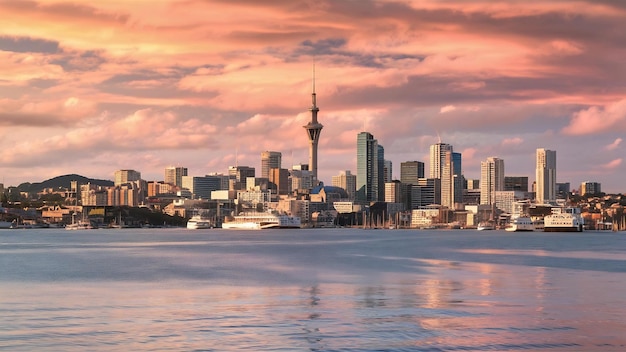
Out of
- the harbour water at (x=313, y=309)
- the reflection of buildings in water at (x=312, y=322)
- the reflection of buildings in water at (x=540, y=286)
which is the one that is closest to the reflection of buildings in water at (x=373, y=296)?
the harbour water at (x=313, y=309)

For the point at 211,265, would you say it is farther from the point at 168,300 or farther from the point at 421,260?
the point at 168,300

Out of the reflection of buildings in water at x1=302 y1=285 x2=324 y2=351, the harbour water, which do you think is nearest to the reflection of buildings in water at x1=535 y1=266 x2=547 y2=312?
the harbour water

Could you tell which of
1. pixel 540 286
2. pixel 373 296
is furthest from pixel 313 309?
pixel 540 286

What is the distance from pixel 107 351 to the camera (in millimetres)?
32812

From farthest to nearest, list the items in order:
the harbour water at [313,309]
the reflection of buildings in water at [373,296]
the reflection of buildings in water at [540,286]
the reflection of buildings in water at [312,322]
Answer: the reflection of buildings in water at [540,286] < the reflection of buildings in water at [373,296] < the harbour water at [313,309] < the reflection of buildings in water at [312,322]

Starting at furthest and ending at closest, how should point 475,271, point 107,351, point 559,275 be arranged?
point 475,271, point 559,275, point 107,351

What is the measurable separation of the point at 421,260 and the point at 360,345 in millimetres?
68302

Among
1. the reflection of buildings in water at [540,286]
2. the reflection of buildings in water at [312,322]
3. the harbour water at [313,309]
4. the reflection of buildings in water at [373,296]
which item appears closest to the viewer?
the reflection of buildings in water at [312,322]

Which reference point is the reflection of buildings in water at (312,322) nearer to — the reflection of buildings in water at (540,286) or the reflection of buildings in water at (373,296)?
the reflection of buildings in water at (373,296)

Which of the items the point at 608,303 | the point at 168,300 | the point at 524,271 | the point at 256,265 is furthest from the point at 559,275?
the point at 168,300

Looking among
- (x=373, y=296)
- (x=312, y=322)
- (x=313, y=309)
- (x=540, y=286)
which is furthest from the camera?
(x=540, y=286)

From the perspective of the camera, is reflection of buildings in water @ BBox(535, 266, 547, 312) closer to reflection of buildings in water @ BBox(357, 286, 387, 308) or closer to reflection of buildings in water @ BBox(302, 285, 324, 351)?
reflection of buildings in water @ BBox(357, 286, 387, 308)

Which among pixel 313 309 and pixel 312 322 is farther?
pixel 313 309

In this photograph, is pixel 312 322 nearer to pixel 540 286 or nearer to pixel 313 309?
pixel 313 309
